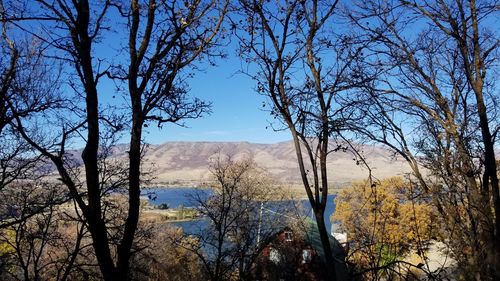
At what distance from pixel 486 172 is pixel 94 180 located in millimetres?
5110

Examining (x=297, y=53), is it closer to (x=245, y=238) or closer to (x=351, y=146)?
(x=351, y=146)

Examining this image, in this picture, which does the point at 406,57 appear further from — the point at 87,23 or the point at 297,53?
the point at 87,23

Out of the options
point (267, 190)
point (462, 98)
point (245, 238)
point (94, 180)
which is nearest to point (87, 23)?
point (94, 180)

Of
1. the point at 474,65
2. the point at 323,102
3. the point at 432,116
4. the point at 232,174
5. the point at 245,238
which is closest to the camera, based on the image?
the point at 323,102

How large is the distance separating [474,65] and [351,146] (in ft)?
8.05

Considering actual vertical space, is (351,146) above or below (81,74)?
below

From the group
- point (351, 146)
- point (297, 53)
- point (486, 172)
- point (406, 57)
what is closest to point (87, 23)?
point (297, 53)

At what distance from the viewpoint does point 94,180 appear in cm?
446

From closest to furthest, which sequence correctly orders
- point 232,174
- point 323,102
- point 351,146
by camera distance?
1. point 351,146
2. point 323,102
3. point 232,174

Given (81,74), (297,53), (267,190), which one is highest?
(297,53)

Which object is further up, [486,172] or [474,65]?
[474,65]

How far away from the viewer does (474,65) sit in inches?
235

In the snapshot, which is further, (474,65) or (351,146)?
(474,65)

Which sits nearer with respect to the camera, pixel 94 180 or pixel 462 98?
pixel 94 180
